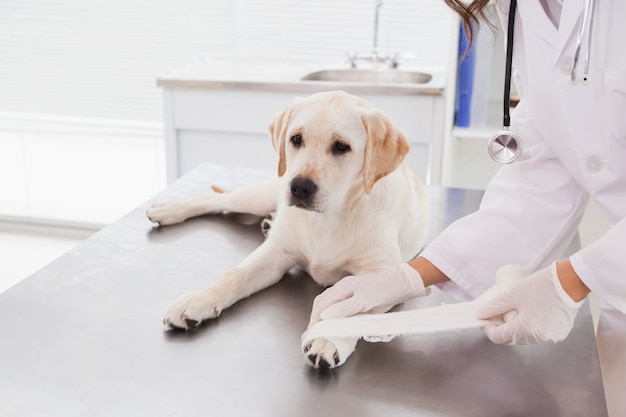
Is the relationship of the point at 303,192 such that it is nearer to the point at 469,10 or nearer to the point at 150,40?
the point at 469,10

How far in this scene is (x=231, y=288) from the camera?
1294 mm

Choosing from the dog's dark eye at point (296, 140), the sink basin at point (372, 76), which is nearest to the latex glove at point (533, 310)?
the dog's dark eye at point (296, 140)

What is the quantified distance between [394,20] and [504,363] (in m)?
2.82

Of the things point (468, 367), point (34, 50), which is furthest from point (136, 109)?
point (468, 367)

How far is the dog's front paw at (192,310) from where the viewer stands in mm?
1180

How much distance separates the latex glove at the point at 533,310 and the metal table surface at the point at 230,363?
0.17 feet

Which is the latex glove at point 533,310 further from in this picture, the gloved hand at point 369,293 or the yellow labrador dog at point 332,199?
the yellow labrador dog at point 332,199

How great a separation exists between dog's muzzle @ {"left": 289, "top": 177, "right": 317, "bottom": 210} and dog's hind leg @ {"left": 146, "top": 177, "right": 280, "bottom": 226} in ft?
1.44

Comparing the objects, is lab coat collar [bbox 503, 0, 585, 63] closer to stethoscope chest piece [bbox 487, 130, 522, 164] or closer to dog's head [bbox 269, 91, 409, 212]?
stethoscope chest piece [bbox 487, 130, 522, 164]

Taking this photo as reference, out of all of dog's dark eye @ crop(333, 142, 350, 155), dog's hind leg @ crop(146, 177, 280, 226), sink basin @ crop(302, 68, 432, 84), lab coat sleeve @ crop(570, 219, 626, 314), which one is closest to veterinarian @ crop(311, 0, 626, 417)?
lab coat sleeve @ crop(570, 219, 626, 314)

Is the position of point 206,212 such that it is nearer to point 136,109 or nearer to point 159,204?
point 159,204

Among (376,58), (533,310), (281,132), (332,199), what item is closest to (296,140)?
(281,132)

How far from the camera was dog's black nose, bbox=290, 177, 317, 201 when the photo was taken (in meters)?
1.32

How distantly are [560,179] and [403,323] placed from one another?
500 millimetres
